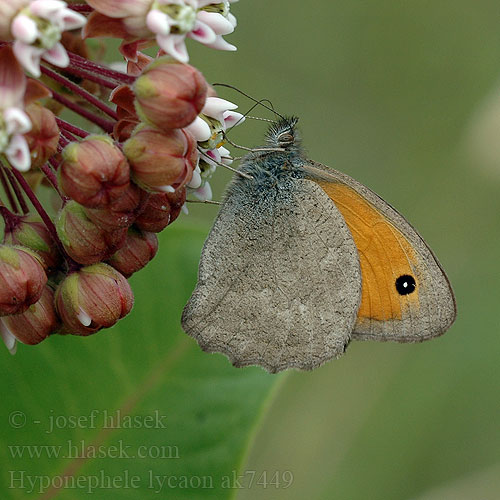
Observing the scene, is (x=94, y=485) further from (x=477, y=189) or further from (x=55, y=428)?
(x=477, y=189)

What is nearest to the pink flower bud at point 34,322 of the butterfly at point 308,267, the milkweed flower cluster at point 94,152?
the milkweed flower cluster at point 94,152

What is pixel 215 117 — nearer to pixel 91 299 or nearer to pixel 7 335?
pixel 91 299

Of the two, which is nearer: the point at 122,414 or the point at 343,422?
the point at 122,414

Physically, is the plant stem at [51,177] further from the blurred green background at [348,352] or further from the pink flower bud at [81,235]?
the blurred green background at [348,352]

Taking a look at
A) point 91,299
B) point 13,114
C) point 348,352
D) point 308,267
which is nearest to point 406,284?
point 308,267

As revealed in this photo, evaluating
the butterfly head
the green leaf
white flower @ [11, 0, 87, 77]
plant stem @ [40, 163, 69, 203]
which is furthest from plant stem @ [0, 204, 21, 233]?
the butterfly head

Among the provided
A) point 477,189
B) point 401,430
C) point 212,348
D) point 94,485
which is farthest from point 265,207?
point 477,189

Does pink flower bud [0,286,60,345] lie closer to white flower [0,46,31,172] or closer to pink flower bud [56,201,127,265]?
pink flower bud [56,201,127,265]
